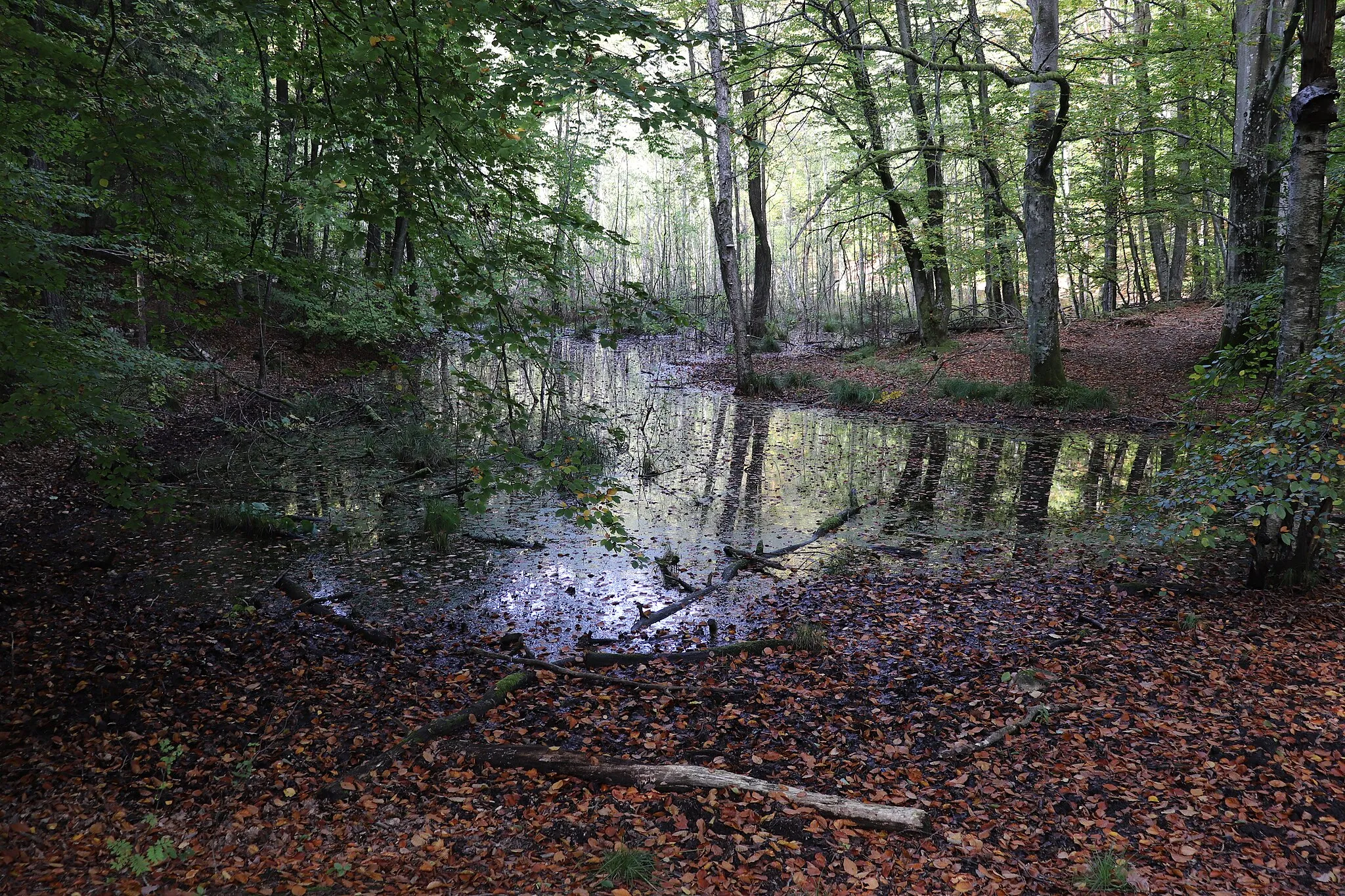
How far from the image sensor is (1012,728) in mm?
4117

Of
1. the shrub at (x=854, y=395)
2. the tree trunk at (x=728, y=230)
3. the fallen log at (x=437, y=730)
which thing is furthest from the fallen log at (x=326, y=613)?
the shrub at (x=854, y=395)

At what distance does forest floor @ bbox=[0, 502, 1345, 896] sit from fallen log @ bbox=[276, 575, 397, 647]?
97 millimetres

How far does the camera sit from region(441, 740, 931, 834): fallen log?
11.3ft

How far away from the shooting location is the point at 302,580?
6938 mm

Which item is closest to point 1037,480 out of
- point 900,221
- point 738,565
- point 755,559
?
point 755,559

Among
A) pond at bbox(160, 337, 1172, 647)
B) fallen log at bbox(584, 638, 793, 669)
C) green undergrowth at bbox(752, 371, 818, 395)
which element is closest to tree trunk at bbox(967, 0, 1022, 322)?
green undergrowth at bbox(752, 371, 818, 395)

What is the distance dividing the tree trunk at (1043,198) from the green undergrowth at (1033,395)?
→ 221 mm

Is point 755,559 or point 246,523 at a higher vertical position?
point 246,523

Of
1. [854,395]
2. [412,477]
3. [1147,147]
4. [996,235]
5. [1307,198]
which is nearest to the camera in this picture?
[1307,198]

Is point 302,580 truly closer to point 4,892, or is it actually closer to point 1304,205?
point 4,892

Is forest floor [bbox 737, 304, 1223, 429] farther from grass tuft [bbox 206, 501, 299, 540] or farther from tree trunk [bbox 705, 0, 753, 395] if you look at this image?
grass tuft [bbox 206, 501, 299, 540]

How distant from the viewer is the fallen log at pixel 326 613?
18.8ft

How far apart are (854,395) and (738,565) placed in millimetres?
10191

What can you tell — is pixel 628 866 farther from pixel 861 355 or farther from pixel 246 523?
pixel 861 355
